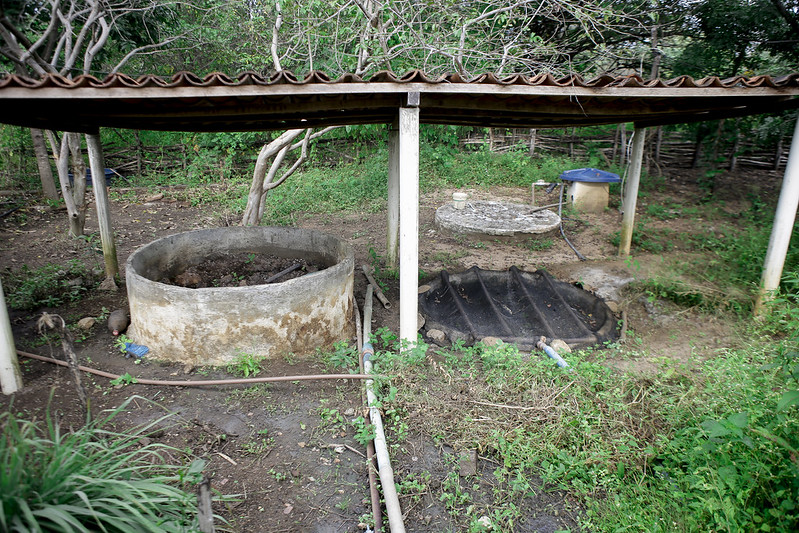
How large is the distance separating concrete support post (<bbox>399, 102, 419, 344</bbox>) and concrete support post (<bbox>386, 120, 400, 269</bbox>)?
222 centimetres

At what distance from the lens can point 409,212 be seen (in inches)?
178

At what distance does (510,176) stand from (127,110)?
1130cm

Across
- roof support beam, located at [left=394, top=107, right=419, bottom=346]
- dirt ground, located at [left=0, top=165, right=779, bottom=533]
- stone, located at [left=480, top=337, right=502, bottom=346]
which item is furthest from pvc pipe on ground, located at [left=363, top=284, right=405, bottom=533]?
stone, located at [left=480, top=337, right=502, bottom=346]

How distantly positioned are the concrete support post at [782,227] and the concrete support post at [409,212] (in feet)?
14.0

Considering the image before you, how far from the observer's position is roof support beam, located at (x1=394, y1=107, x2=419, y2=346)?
14.2ft

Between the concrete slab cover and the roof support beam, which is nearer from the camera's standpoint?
the roof support beam

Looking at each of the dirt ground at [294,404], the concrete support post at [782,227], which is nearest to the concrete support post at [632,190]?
the dirt ground at [294,404]

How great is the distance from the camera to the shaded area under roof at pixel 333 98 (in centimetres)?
359

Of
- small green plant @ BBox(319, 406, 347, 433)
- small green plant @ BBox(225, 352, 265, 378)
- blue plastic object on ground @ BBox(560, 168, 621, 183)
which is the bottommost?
small green plant @ BBox(319, 406, 347, 433)

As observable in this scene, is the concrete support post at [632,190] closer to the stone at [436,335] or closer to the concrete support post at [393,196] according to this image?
the concrete support post at [393,196]

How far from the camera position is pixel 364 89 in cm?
387

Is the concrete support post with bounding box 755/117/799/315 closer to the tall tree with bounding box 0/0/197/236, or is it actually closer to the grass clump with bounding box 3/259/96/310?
the tall tree with bounding box 0/0/197/236

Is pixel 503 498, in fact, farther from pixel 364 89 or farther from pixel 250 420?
pixel 364 89

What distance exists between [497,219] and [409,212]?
20.2ft
